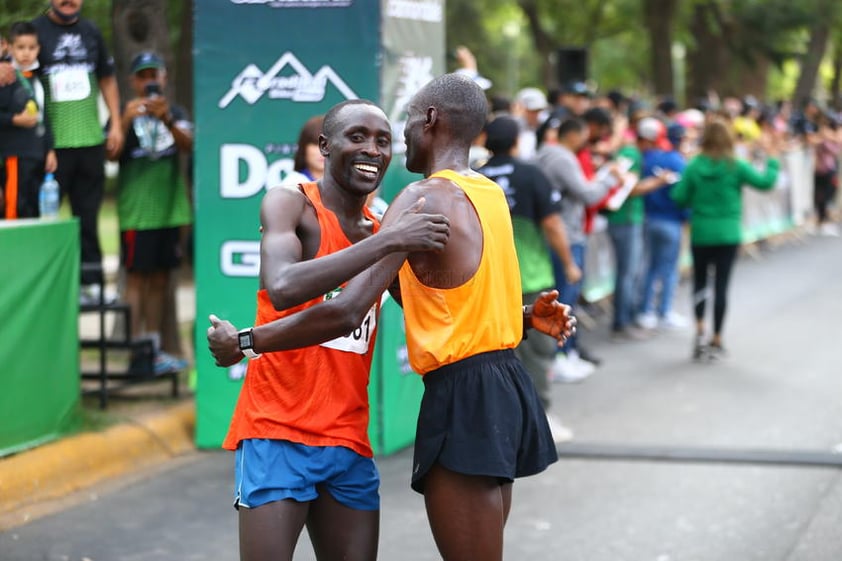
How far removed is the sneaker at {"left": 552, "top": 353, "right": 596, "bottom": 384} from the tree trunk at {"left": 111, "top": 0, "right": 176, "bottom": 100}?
357cm

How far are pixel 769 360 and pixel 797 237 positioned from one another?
429 inches

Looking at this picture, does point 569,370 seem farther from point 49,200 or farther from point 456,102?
point 456,102

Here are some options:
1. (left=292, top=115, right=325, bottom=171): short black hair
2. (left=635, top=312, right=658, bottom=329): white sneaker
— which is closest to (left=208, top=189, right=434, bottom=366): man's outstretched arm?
(left=292, top=115, right=325, bottom=171): short black hair

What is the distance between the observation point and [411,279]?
3770mm

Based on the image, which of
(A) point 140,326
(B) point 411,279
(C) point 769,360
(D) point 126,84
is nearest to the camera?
(B) point 411,279

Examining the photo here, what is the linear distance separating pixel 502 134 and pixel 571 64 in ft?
29.5

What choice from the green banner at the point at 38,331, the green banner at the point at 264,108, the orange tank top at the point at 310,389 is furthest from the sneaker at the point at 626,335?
the orange tank top at the point at 310,389

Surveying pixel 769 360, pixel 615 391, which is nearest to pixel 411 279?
pixel 615 391

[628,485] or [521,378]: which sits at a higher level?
[521,378]

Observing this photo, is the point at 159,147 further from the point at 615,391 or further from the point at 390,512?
the point at 615,391

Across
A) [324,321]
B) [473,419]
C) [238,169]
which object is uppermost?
Result: [238,169]

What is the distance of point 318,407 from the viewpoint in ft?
12.7

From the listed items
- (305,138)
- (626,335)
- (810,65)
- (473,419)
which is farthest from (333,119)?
(810,65)

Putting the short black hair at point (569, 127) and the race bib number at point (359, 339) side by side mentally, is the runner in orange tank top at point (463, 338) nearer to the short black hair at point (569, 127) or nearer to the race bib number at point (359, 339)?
the race bib number at point (359, 339)
